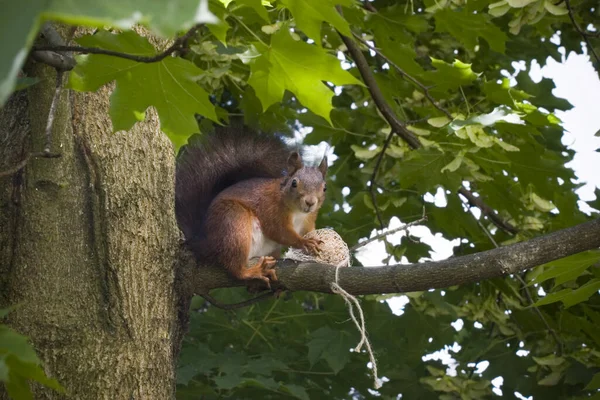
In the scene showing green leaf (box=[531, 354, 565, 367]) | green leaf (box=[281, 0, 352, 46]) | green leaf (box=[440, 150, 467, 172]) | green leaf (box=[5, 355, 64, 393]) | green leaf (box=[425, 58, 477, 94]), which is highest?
green leaf (box=[425, 58, 477, 94])

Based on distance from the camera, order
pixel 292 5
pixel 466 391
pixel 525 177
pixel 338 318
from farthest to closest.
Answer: pixel 338 318 < pixel 466 391 < pixel 525 177 < pixel 292 5

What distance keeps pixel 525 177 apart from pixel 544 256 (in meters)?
0.92

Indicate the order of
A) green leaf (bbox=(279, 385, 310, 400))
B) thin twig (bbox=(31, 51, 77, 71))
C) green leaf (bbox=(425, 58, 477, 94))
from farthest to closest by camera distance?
green leaf (bbox=(279, 385, 310, 400)), green leaf (bbox=(425, 58, 477, 94)), thin twig (bbox=(31, 51, 77, 71))

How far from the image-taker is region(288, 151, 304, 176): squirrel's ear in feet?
9.11

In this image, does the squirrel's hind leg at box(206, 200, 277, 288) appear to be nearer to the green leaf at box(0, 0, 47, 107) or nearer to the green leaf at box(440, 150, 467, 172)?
the green leaf at box(440, 150, 467, 172)

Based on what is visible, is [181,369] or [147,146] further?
[181,369]

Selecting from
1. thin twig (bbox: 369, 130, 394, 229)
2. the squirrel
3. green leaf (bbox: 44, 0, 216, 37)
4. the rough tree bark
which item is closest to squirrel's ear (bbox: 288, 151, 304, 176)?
the squirrel

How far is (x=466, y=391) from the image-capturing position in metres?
2.88

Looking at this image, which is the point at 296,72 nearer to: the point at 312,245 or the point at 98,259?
the point at 98,259

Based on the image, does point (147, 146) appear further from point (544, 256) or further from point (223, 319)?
point (223, 319)

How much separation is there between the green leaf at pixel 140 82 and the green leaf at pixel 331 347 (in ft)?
4.09

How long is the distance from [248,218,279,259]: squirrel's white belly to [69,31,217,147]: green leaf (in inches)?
33.9

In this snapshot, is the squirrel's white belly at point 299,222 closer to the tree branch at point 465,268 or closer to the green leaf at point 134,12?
the tree branch at point 465,268

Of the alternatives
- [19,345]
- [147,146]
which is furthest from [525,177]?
[19,345]
